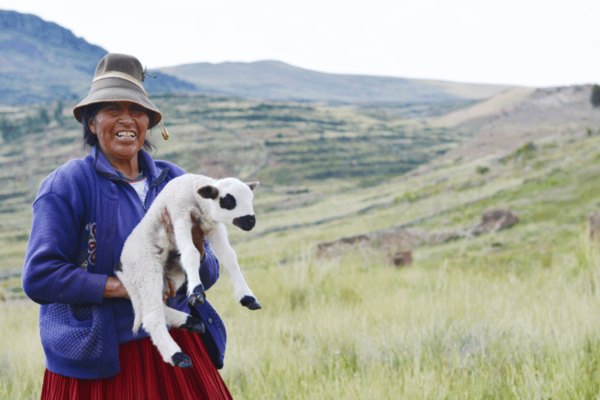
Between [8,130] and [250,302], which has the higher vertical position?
[250,302]

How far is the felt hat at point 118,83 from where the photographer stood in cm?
184

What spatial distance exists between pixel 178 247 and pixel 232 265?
0.73 feet

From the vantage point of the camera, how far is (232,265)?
1657mm

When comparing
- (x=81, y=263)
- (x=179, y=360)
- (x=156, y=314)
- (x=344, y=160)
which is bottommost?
(x=344, y=160)

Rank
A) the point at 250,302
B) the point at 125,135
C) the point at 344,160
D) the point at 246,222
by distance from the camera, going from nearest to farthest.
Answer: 1. the point at 246,222
2. the point at 250,302
3. the point at 125,135
4. the point at 344,160

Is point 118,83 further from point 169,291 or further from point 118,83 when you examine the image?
point 169,291

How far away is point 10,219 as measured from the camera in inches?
2067

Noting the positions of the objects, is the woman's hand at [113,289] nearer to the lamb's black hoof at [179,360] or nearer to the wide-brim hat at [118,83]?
the lamb's black hoof at [179,360]

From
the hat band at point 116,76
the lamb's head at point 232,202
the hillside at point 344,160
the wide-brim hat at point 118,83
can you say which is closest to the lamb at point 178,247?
the lamb's head at point 232,202

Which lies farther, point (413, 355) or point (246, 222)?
point (413, 355)

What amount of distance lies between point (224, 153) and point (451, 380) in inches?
2588

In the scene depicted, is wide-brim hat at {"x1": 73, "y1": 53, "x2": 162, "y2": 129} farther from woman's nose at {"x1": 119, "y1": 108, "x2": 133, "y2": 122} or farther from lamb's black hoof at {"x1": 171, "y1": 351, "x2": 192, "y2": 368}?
lamb's black hoof at {"x1": 171, "y1": 351, "x2": 192, "y2": 368}

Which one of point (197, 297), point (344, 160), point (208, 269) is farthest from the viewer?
point (344, 160)

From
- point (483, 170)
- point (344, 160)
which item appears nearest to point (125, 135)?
point (483, 170)
